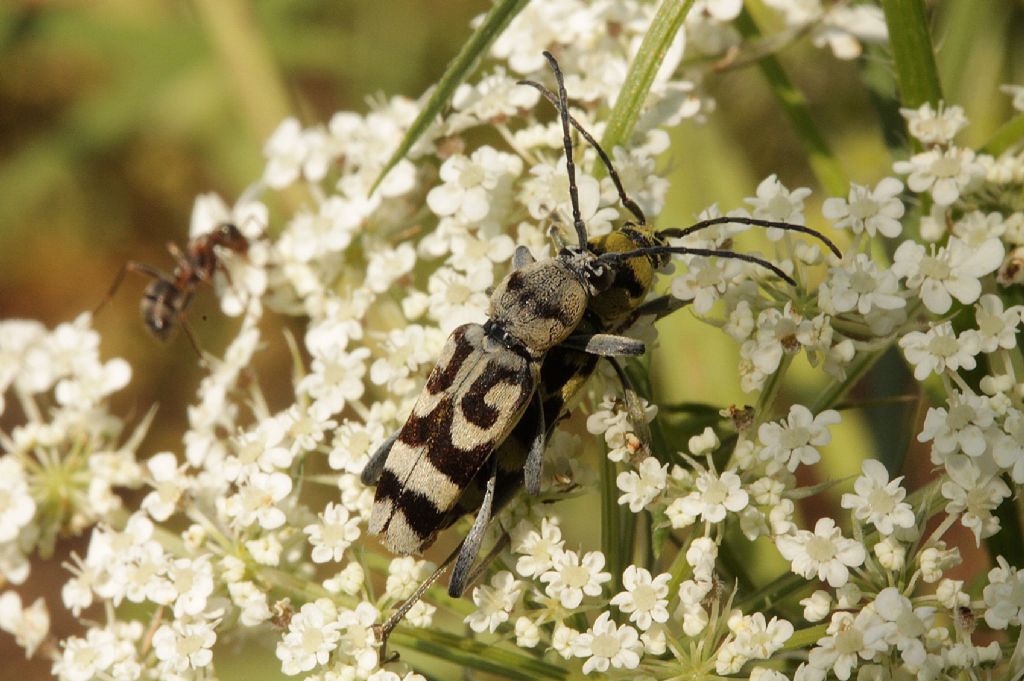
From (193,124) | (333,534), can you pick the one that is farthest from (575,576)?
(193,124)

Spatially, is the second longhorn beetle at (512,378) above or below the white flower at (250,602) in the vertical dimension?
above

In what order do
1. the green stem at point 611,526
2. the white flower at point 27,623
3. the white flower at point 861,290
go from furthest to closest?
the white flower at point 27,623 → the green stem at point 611,526 → the white flower at point 861,290

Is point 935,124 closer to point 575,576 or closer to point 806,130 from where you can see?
point 806,130

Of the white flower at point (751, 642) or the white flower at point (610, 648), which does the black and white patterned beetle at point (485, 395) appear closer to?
the white flower at point (610, 648)

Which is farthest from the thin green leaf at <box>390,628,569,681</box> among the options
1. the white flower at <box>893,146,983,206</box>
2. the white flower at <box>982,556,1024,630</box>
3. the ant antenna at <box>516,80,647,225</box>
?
the white flower at <box>893,146,983,206</box>

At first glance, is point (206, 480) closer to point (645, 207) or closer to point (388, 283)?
point (388, 283)

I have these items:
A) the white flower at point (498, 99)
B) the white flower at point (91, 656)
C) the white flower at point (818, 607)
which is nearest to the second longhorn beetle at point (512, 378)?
the white flower at point (498, 99)
